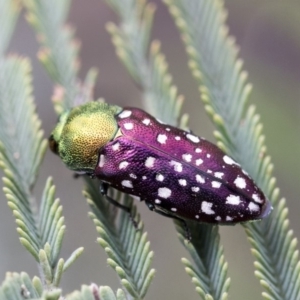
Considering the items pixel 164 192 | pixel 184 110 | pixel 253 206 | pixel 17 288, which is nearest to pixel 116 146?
pixel 164 192

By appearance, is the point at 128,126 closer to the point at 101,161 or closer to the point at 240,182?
the point at 101,161

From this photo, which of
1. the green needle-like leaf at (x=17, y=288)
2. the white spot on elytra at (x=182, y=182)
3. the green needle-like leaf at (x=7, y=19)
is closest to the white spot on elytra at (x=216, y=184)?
the white spot on elytra at (x=182, y=182)

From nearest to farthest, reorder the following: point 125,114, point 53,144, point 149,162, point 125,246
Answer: point 125,246 → point 149,162 → point 125,114 → point 53,144

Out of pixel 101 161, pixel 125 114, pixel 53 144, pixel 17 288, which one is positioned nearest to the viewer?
pixel 17 288

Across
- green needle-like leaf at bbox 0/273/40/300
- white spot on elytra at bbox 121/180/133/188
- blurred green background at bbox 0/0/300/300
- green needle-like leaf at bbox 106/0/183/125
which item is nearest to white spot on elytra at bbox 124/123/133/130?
green needle-like leaf at bbox 106/0/183/125

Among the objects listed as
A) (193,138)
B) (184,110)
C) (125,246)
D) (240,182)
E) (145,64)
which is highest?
(184,110)

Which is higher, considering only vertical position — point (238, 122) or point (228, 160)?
point (238, 122)

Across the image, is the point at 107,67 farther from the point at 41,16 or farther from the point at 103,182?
the point at 103,182

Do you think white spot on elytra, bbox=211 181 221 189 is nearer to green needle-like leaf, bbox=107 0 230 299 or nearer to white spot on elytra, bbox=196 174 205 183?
white spot on elytra, bbox=196 174 205 183
